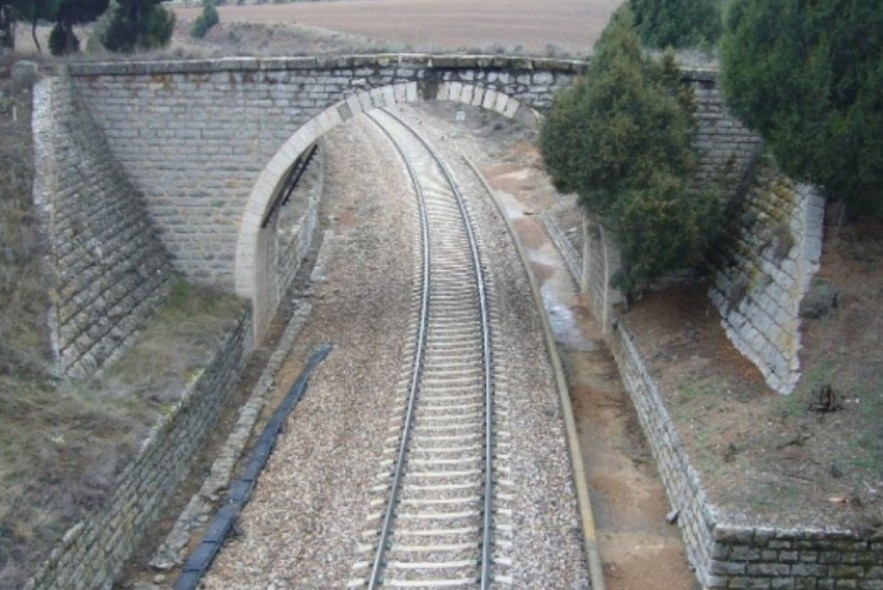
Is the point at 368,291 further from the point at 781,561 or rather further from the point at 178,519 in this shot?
the point at 781,561

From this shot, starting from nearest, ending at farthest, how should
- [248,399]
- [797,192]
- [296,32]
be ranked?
[797,192]
[248,399]
[296,32]

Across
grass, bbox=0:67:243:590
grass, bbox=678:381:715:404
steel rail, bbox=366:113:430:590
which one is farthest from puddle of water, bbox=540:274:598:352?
grass, bbox=0:67:243:590

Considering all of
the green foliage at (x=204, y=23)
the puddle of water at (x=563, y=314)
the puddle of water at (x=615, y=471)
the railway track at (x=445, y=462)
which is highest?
the green foliage at (x=204, y=23)

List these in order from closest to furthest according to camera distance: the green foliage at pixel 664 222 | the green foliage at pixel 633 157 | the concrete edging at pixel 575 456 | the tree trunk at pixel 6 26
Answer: the concrete edging at pixel 575 456 → the green foliage at pixel 664 222 → the green foliage at pixel 633 157 → the tree trunk at pixel 6 26

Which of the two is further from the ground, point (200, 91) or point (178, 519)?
point (200, 91)

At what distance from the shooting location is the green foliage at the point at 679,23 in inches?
992

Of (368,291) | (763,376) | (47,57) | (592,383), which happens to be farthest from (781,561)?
(47,57)

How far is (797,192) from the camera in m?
16.3

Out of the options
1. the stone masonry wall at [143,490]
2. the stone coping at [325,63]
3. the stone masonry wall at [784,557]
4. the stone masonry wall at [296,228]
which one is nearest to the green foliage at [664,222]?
the stone coping at [325,63]

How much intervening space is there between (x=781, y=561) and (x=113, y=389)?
345 inches

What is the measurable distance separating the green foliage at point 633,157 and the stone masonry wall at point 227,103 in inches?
64.1

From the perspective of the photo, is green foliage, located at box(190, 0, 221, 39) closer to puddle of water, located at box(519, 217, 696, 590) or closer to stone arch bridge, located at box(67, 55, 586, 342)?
stone arch bridge, located at box(67, 55, 586, 342)

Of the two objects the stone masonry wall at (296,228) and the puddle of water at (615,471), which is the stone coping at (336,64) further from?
the puddle of water at (615,471)

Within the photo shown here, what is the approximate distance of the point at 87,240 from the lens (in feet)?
54.9
